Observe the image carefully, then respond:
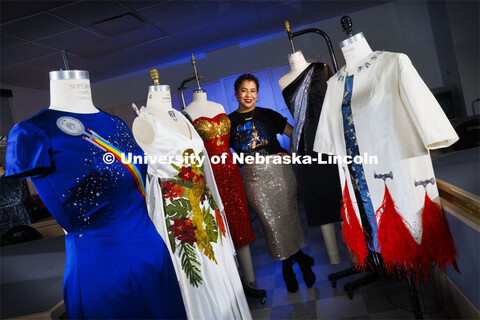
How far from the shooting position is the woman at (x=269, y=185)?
2.54 metres

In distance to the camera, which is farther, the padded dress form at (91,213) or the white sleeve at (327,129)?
the white sleeve at (327,129)

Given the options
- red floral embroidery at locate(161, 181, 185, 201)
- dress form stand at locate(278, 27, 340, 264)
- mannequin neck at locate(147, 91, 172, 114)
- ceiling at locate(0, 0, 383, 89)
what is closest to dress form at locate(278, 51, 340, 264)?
dress form stand at locate(278, 27, 340, 264)

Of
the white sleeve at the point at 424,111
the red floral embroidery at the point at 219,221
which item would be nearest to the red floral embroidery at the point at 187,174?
the red floral embroidery at the point at 219,221

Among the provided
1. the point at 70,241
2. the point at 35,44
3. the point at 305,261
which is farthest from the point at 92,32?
the point at 70,241

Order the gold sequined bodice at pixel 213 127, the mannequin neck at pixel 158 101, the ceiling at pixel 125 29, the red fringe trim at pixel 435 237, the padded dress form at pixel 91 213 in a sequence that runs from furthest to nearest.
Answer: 1. the ceiling at pixel 125 29
2. the gold sequined bodice at pixel 213 127
3. the mannequin neck at pixel 158 101
4. the red fringe trim at pixel 435 237
5. the padded dress form at pixel 91 213

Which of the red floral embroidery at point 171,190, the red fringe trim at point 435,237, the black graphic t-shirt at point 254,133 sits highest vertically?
the black graphic t-shirt at point 254,133

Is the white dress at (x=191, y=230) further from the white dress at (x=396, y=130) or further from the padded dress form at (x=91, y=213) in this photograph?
the white dress at (x=396, y=130)

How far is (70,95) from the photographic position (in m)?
1.19

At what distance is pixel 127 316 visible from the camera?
110 cm

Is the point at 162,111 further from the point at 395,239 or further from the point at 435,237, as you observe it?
the point at 435,237

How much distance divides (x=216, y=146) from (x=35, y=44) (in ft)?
9.75

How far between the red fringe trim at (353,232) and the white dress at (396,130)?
89 mm

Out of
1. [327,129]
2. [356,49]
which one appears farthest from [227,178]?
[356,49]

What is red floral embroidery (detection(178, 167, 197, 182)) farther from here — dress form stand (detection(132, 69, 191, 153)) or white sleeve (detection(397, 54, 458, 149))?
white sleeve (detection(397, 54, 458, 149))
